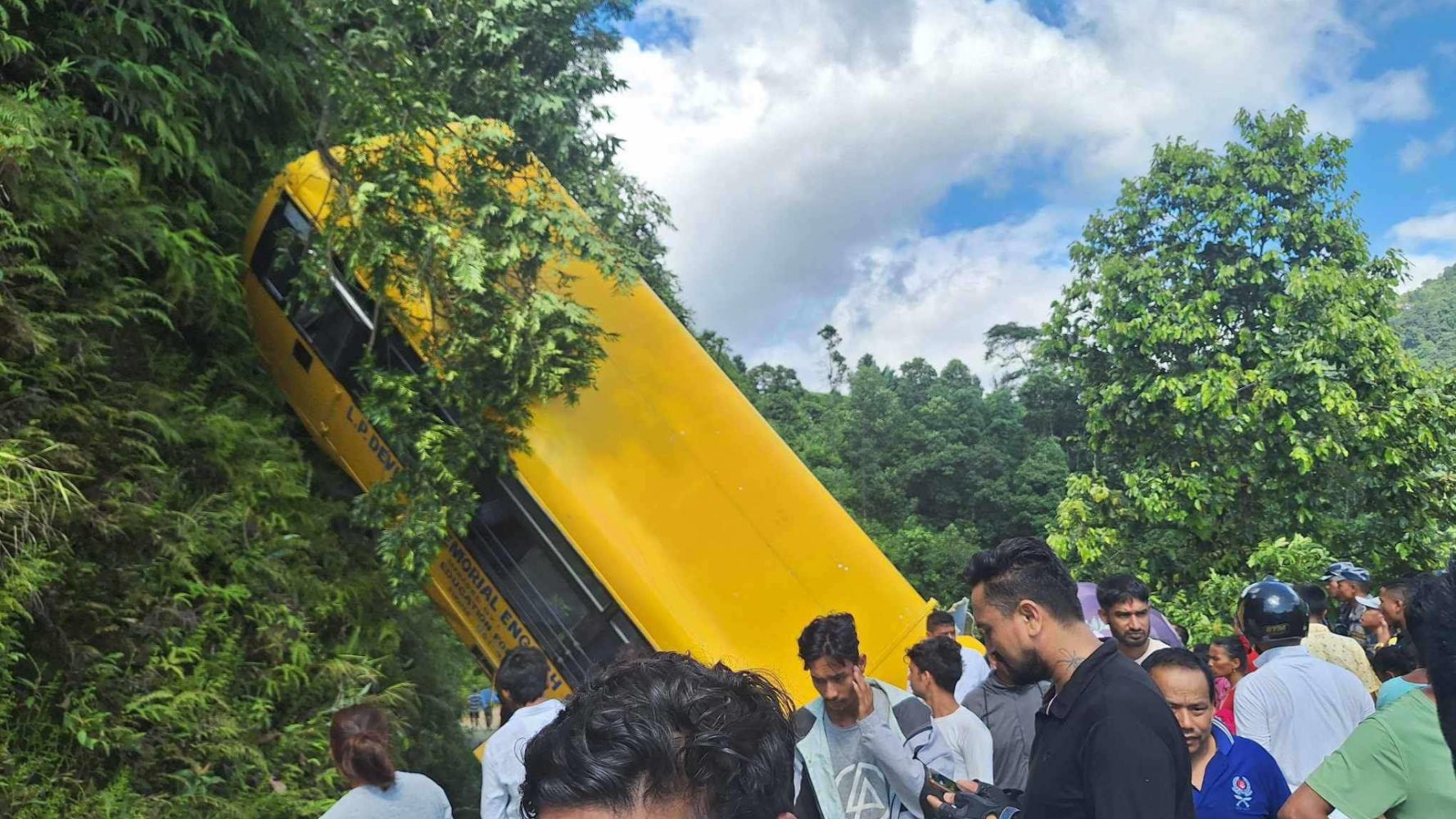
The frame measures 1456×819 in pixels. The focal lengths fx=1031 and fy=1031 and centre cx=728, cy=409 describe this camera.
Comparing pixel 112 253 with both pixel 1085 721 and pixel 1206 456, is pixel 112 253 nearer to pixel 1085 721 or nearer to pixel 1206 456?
pixel 1085 721

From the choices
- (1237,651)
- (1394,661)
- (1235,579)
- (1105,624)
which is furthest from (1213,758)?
(1235,579)

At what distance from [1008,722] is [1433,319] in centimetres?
8473

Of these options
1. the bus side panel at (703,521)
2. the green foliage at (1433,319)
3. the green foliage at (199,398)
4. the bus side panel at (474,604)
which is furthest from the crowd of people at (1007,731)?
the green foliage at (1433,319)

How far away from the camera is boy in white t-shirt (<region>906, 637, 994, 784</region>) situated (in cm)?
413

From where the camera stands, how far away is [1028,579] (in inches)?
101

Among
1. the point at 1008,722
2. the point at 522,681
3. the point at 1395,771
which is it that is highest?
the point at 522,681

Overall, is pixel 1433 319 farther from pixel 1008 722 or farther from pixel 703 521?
pixel 1008 722

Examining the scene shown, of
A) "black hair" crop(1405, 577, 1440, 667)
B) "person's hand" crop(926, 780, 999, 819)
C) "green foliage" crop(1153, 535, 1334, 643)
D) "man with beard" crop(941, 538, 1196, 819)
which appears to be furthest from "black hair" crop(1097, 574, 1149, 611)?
"green foliage" crop(1153, 535, 1334, 643)

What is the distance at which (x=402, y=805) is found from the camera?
11.2 feet

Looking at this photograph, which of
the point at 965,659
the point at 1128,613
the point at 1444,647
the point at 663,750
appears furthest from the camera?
the point at 965,659

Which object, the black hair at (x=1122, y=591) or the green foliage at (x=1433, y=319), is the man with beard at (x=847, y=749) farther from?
the green foliage at (x=1433, y=319)

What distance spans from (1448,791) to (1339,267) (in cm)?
1310

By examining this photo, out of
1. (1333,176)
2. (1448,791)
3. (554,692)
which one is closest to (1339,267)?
(1333,176)

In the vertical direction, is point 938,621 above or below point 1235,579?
above
